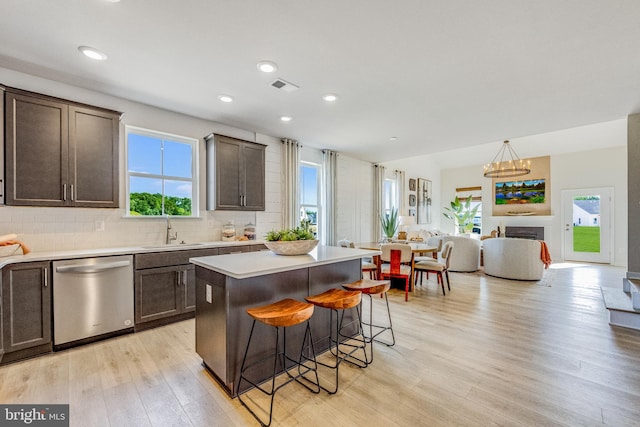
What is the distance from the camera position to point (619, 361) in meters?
2.40

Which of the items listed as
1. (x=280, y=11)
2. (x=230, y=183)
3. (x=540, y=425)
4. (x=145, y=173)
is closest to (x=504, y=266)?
(x=540, y=425)

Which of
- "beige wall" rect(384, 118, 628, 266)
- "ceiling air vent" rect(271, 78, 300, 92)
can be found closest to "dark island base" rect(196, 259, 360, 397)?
"ceiling air vent" rect(271, 78, 300, 92)

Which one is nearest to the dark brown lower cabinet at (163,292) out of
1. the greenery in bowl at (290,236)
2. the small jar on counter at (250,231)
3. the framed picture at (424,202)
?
the small jar on counter at (250,231)

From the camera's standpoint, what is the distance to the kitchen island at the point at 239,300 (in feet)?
6.41

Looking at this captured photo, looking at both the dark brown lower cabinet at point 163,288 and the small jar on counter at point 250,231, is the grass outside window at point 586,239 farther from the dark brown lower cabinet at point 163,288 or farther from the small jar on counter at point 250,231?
the dark brown lower cabinet at point 163,288

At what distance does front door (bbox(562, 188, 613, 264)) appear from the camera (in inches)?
289

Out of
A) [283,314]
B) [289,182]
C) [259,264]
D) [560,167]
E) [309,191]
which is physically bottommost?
[283,314]

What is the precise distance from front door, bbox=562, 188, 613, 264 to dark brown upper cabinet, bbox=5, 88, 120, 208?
10605mm

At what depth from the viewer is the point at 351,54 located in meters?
2.46

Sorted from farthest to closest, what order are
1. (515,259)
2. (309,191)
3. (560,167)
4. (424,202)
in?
(424,202), (560,167), (309,191), (515,259)

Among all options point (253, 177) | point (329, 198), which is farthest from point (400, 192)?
point (253, 177)

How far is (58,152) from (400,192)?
25.0 feet

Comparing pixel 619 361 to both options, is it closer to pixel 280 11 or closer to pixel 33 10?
pixel 280 11

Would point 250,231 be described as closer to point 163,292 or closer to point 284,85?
point 163,292
